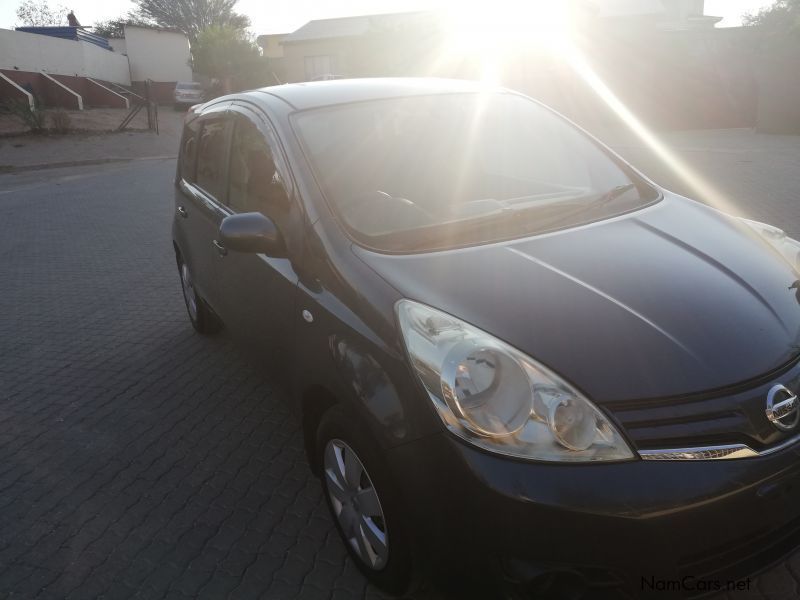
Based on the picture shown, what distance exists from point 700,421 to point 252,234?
177 centimetres

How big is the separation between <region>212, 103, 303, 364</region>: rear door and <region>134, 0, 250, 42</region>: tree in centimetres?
7561

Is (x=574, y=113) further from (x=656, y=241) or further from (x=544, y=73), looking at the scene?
(x=656, y=241)

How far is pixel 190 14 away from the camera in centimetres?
7356

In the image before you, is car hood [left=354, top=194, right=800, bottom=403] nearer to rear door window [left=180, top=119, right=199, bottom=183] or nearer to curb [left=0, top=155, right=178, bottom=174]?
rear door window [left=180, top=119, right=199, bottom=183]

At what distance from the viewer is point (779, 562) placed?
6.57ft

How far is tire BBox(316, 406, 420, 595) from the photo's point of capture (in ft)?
7.21

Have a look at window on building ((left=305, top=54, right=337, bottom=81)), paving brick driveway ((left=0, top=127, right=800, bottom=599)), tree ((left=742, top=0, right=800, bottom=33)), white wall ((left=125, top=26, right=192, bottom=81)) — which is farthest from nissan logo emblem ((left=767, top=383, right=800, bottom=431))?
white wall ((left=125, top=26, right=192, bottom=81))

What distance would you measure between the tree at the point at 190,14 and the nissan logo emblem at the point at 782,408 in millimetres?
77833

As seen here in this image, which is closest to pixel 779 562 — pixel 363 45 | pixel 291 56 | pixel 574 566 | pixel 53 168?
pixel 574 566

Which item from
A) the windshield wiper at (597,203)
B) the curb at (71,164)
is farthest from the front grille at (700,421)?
the curb at (71,164)

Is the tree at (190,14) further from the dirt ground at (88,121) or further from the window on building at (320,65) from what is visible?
the dirt ground at (88,121)

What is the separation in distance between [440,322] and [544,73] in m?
23.7

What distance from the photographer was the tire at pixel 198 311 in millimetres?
5094

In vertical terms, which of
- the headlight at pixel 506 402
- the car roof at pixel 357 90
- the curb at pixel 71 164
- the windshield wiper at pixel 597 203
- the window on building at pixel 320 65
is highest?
the car roof at pixel 357 90
